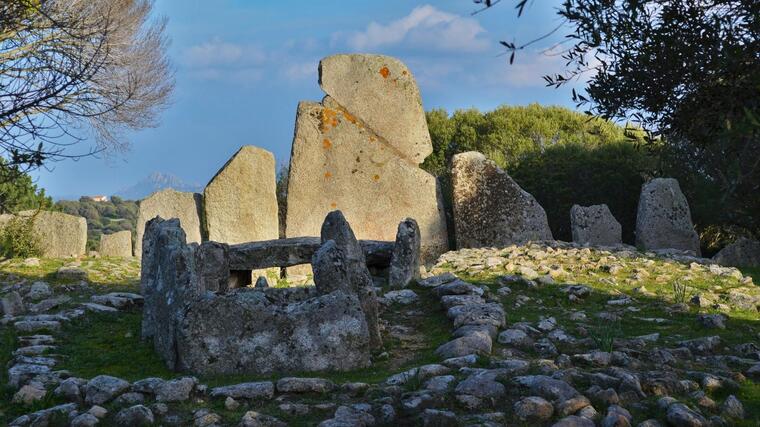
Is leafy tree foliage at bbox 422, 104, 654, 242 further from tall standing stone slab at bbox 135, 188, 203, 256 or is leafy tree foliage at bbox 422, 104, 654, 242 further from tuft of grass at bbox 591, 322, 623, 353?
tuft of grass at bbox 591, 322, 623, 353

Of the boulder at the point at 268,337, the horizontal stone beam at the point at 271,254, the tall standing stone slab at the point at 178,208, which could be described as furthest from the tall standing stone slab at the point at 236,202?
the boulder at the point at 268,337

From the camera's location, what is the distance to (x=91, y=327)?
12195 mm

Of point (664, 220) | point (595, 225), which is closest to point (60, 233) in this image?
point (595, 225)

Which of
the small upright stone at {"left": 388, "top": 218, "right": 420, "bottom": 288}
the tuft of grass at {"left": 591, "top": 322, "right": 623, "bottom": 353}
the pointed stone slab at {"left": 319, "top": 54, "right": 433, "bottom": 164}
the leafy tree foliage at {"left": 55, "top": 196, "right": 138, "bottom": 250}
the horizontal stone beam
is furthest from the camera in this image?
the leafy tree foliage at {"left": 55, "top": 196, "right": 138, "bottom": 250}

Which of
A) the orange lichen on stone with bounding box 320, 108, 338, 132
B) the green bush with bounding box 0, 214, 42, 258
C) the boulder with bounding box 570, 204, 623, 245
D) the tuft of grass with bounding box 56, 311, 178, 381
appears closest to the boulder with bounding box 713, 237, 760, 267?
the boulder with bounding box 570, 204, 623, 245

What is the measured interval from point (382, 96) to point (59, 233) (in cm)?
838

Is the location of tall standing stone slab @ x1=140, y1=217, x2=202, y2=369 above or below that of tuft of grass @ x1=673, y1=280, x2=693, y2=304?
above

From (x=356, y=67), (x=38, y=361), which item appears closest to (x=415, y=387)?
(x=38, y=361)

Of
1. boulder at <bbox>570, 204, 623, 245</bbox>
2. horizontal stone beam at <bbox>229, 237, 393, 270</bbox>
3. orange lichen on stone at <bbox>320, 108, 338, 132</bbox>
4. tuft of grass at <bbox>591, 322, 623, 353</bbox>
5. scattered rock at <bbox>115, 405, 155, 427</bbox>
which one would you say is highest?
orange lichen on stone at <bbox>320, 108, 338, 132</bbox>

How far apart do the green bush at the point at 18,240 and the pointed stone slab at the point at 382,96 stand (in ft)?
24.6

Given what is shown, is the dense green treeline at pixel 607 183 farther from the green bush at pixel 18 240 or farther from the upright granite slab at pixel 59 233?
the green bush at pixel 18 240

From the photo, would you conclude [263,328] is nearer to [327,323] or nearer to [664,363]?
[327,323]

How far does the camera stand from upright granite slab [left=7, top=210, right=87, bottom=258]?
22359mm

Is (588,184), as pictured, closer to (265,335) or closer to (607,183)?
(607,183)
